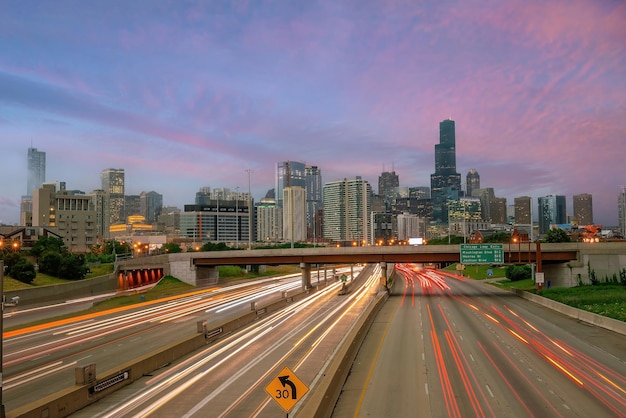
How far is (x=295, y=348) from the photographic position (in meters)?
34.9

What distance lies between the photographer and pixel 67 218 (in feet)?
607

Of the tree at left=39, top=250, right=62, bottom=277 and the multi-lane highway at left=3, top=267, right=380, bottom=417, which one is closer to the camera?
the multi-lane highway at left=3, top=267, right=380, bottom=417

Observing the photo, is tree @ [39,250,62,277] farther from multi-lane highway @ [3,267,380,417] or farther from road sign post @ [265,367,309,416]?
road sign post @ [265,367,309,416]

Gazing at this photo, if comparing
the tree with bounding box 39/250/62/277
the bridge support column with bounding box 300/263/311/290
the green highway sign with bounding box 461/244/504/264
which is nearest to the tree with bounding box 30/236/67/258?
the tree with bounding box 39/250/62/277

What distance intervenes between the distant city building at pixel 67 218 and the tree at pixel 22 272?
115 m

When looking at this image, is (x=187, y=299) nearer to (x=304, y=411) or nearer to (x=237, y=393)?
(x=237, y=393)

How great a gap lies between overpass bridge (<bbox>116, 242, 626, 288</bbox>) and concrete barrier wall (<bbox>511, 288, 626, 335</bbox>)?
858 cm

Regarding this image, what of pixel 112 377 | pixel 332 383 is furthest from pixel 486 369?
pixel 112 377

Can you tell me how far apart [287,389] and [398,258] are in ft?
225

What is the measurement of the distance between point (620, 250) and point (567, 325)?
3047 cm

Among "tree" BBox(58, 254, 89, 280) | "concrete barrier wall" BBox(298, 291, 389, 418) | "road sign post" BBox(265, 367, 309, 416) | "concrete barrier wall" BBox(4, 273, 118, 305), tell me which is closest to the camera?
"road sign post" BBox(265, 367, 309, 416)

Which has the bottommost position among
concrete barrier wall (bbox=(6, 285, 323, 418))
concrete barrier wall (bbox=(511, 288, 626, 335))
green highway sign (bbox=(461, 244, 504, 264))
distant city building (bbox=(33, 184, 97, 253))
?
concrete barrier wall (bbox=(511, 288, 626, 335))

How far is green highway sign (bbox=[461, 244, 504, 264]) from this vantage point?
7388 centimetres

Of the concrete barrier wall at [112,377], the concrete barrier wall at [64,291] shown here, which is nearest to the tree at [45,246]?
the concrete barrier wall at [64,291]
